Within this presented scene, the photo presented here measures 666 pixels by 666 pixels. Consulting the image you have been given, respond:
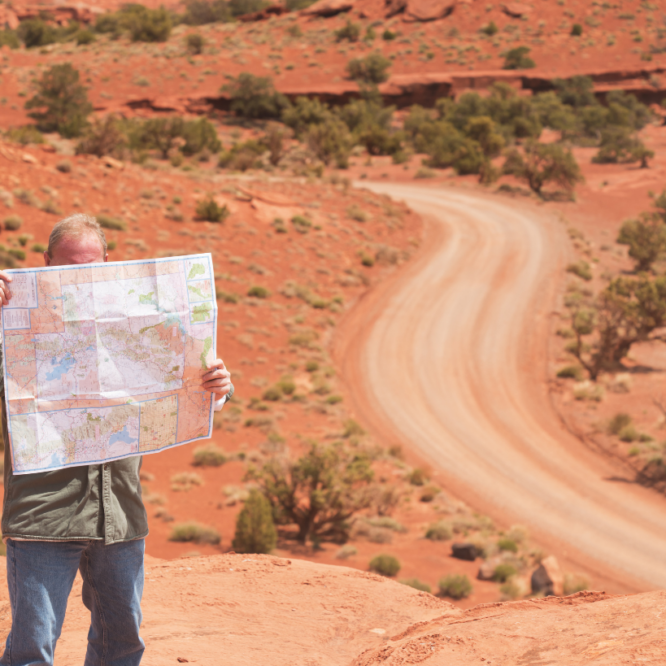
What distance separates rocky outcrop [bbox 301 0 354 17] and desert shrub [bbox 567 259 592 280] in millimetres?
67050

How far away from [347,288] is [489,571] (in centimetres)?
1717

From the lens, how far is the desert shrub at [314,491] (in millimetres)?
13156

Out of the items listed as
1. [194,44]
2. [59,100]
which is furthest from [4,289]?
[194,44]

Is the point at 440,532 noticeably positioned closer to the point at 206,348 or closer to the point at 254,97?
the point at 206,348

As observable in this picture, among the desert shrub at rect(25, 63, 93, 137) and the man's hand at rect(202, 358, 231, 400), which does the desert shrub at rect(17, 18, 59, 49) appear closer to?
the desert shrub at rect(25, 63, 93, 137)

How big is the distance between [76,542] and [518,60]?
79.4 metres

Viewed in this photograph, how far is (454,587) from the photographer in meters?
11.0

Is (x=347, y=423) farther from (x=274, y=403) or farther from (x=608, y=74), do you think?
(x=608, y=74)

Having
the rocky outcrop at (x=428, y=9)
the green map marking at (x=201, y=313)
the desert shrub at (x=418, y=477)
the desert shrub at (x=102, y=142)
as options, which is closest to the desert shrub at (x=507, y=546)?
the desert shrub at (x=418, y=477)

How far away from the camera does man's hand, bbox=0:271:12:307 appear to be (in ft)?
8.54

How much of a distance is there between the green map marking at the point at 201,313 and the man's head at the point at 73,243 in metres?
0.49

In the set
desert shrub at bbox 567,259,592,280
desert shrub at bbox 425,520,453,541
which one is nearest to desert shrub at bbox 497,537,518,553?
desert shrub at bbox 425,520,453,541

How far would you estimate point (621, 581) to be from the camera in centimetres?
1255

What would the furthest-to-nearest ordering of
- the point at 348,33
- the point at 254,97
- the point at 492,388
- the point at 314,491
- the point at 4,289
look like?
the point at 348,33 < the point at 254,97 < the point at 492,388 < the point at 314,491 < the point at 4,289
